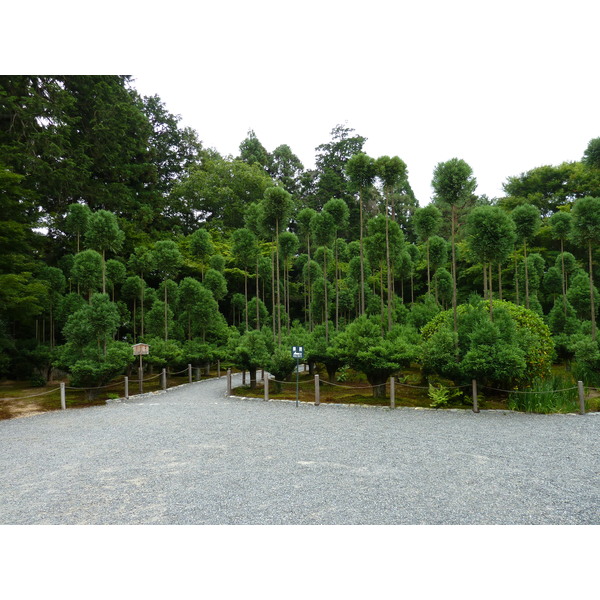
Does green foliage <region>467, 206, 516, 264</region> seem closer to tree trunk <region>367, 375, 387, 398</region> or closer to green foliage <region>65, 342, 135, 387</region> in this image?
tree trunk <region>367, 375, 387, 398</region>

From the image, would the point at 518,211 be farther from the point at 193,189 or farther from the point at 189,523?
the point at 193,189

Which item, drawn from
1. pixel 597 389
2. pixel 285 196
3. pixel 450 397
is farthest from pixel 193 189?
pixel 597 389

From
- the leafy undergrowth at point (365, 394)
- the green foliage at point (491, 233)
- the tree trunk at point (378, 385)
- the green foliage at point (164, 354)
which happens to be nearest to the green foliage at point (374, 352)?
the tree trunk at point (378, 385)

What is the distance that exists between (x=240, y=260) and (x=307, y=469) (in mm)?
14392

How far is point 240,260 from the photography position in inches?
739

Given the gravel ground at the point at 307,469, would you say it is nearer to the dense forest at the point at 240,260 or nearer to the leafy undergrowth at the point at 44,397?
the leafy undergrowth at the point at 44,397

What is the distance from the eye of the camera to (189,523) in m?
3.83

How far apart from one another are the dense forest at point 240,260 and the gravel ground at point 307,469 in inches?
97.1

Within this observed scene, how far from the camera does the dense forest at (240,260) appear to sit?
10.7 metres

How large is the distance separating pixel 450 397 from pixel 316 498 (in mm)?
6462

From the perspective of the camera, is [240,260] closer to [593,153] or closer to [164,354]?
[164,354]

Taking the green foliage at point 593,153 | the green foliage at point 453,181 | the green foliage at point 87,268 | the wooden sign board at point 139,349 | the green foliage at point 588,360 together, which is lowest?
the green foliage at point 588,360

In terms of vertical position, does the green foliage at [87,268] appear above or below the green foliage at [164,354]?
above

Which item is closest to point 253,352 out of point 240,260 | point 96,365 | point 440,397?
point 96,365
